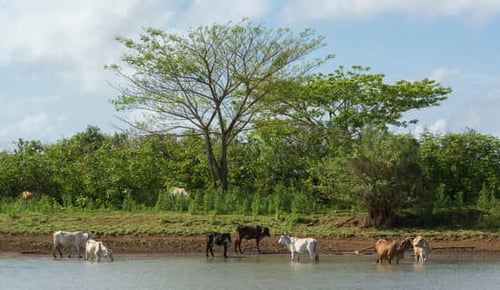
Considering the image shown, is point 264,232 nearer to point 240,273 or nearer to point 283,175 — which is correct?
point 240,273

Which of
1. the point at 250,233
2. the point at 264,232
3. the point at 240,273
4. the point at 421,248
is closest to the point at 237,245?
the point at 250,233

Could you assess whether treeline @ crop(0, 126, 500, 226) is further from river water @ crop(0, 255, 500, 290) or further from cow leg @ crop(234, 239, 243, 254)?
cow leg @ crop(234, 239, 243, 254)

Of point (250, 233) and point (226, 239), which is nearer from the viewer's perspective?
point (226, 239)

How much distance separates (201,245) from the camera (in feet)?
87.4

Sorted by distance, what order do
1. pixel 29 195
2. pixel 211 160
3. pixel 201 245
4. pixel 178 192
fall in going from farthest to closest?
pixel 211 160 → pixel 29 195 → pixel 178 192 → pixel 201 245

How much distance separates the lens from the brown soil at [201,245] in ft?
85.9

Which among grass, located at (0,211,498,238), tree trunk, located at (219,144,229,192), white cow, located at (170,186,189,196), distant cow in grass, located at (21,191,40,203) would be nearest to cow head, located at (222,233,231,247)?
grass, located at (0,211,498,238)

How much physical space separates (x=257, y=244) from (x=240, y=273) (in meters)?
5.39

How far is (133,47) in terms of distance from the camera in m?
33.2

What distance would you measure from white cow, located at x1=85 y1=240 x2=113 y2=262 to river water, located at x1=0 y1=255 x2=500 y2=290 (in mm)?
356

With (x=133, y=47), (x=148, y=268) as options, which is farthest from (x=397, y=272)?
(x=133, y=47)

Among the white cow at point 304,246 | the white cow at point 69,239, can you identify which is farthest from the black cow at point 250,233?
the white cow at point 69,239

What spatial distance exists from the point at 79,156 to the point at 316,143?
9.46m

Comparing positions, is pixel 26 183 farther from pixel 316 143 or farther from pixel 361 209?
pixel 361 209
